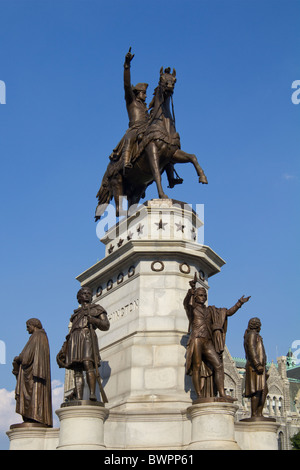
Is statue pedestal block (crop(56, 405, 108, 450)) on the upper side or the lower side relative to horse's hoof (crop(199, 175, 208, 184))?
lower

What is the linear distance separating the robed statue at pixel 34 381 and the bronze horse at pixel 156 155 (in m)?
5.20

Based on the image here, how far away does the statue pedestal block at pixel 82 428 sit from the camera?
489 inches

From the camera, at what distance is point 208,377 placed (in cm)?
1354

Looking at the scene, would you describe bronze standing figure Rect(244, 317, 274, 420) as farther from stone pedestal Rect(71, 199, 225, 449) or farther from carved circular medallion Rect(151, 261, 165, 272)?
carved circular medallion Rect(151, 261, 165, 272)

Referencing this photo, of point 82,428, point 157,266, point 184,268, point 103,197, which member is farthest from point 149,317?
point 103,197

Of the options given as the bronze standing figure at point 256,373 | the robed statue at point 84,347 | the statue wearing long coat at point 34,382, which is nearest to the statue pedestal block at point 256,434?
the bronze standing figure at point 256,373

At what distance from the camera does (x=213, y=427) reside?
12289 millimetres

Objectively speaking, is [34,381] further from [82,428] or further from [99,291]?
[99,291]

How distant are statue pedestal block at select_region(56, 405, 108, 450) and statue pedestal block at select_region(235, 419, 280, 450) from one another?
2920 mm

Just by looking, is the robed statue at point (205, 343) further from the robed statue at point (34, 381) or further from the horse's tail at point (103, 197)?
the horse's tail at point (103, 197)

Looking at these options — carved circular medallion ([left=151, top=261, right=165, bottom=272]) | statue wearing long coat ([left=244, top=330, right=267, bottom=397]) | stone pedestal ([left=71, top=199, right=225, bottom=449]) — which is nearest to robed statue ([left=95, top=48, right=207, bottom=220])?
stone pedestal ([left=71, top=199, right=225, bottom=449])

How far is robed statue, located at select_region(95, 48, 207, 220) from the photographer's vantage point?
1744 centimetres

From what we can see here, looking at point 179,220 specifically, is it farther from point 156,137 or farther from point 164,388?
point 164,388

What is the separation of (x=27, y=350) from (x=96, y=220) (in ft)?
19.1
